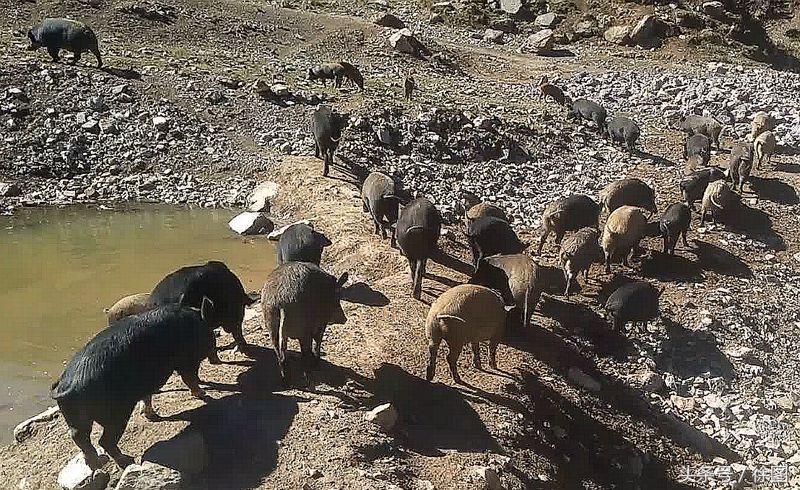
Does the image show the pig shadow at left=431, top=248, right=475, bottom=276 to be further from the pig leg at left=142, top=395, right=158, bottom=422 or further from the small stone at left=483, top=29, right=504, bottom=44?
the small stone at left=483, top=29, right=504, bottom=44

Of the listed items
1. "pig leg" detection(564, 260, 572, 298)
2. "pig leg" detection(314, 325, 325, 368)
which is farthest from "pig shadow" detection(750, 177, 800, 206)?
"pig leg" detection(314, 325, 325, 368)

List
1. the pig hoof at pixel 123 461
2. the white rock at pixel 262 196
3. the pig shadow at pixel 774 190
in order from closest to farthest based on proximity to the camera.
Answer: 1. the pig hoof at pixel 123 461
2. the white rock at pixel 262 196
3. the pig shadow at pixel 774 190

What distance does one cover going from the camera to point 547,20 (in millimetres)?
28609

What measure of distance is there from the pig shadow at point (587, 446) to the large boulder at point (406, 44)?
16.7 metres

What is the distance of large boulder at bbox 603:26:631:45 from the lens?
26322mm

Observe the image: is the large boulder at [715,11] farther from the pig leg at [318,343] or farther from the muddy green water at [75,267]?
the pig leg at [318,343]

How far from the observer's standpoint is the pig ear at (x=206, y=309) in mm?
7107

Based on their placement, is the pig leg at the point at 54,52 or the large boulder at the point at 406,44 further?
the large boulder at the point at 406,44

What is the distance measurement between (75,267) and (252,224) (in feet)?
8.83

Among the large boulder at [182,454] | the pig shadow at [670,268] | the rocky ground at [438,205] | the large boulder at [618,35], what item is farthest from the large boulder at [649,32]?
the large boulder at [182,454]

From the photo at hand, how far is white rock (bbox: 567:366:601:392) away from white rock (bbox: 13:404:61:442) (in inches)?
210

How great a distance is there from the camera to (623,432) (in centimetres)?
820

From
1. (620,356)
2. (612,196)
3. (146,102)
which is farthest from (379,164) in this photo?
(620,356)

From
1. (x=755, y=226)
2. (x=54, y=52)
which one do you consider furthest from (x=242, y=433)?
(x=54, y=52)
